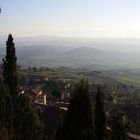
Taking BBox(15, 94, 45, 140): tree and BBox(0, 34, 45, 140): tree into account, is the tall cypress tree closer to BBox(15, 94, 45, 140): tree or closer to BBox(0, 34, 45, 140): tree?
BBox(0, 34, 45, 140): tree

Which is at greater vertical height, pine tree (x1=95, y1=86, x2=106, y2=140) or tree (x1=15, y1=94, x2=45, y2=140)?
pine tree (x1=95, y1=86, x2=106, y2=140)

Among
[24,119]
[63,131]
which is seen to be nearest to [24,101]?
[24,119]

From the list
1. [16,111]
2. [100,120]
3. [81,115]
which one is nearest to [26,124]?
[16,111]

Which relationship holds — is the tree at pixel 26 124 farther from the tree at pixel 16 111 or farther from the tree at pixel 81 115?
the tree at pixel 81 115

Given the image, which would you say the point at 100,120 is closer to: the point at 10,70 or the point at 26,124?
the point at 26,124

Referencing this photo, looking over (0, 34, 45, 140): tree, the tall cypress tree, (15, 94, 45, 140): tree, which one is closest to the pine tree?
(0, 34, 45, 140): tree

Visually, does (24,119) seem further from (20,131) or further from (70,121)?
(70,121)
